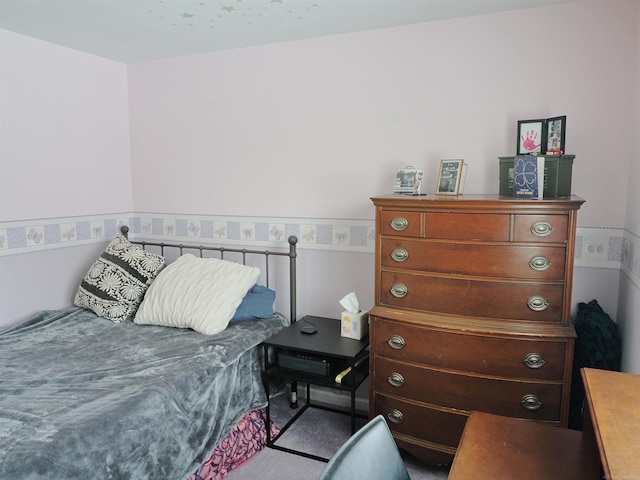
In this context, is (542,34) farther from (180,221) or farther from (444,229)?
(180,221)

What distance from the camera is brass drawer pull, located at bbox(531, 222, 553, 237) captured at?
194cm

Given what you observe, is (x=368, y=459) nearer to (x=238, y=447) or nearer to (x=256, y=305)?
(x=238, y=447)

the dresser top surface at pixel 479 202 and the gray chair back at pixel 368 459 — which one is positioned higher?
the dresser top surface at pixel 479 202

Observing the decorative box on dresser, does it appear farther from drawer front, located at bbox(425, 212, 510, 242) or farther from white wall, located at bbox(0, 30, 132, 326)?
white wall, located at bbox(0, 30, 132, 326)

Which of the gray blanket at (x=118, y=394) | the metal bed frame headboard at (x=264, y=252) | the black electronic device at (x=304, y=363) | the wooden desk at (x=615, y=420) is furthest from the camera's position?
the metal bed frame headboard at (x=264, y=252)

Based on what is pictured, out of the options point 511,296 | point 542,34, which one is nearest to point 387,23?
point 542,34

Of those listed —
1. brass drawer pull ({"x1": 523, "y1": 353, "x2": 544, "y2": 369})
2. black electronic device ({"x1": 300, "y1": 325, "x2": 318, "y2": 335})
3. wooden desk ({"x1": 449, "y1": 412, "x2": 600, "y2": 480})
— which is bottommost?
black electronic device ({"x1": 300, "y1": 325, "x2": 318, "y2": 335})

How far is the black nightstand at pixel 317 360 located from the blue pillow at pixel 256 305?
0.21m

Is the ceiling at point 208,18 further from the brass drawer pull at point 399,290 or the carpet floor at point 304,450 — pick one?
the carpet floor at point 304,450

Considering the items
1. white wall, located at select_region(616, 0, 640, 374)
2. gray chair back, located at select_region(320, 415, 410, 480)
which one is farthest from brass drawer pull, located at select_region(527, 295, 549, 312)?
gray chair back, located at select_region(320, 415, 410, 480)

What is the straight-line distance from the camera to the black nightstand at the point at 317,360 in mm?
2324

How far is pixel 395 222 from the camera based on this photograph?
2195 mm

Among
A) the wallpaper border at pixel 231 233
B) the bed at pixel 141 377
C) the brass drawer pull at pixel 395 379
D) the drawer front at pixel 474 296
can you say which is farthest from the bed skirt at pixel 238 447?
the wallpaper border at pixel 231 233

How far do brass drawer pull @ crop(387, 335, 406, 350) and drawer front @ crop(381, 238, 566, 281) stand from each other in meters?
0.33
